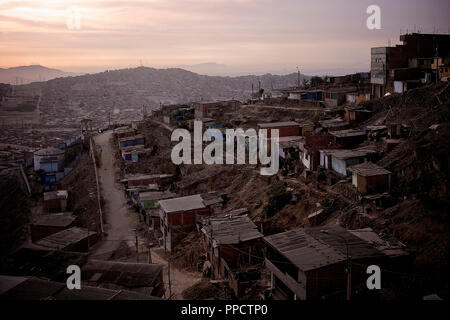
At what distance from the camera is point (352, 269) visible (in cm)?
852

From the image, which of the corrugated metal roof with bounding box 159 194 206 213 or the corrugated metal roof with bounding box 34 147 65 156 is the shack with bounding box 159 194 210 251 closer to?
the corrugated metal roof with bounding box 159 194 206 213

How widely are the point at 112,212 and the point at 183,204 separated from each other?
652cm

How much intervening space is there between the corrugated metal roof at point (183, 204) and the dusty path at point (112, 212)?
2299 millimetres

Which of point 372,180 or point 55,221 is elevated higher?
point 372,180

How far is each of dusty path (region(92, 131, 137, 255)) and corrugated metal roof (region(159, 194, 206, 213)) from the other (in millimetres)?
2299

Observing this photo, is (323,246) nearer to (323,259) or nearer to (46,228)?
(323,259)

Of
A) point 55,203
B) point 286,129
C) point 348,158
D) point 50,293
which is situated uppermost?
point 286,129

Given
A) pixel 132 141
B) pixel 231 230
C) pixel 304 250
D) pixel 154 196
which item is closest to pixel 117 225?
pixel 154 196

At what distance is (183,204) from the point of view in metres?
17.4

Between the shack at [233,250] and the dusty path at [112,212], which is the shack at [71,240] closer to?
the dusty path at [112,212]

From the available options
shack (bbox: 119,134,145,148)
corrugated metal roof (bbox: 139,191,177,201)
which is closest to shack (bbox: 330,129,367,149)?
corrugated metal roof (bbox: 139,191,177,201)
